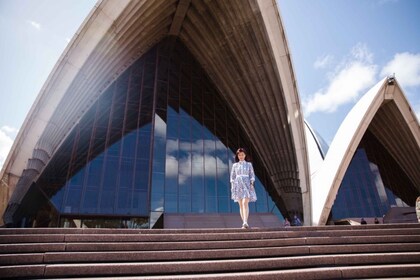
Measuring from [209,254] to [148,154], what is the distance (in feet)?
42.8

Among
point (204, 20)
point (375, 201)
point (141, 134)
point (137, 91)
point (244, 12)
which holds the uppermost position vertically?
point (204, 20)

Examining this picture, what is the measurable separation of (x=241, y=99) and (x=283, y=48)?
610cm

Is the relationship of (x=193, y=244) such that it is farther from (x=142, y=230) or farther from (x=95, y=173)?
(x=95, y=173)

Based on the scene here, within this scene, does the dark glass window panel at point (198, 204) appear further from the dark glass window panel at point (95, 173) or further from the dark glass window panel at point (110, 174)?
→ the dark glass window panel at point (95, 173)

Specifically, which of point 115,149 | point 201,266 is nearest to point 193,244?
point 201,266

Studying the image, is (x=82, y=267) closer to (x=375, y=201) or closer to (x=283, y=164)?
(x=283, y=164)

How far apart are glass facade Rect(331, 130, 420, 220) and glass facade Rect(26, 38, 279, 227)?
857 centimetres

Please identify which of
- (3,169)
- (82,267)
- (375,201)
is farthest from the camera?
(375,201)

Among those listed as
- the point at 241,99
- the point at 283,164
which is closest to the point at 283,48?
the point at 241,99

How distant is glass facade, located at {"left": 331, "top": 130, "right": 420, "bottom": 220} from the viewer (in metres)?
21.9

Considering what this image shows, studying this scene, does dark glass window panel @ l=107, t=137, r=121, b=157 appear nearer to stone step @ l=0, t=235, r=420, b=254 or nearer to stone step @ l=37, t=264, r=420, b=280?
stone step @ l=0, t=235, r=420, b=254

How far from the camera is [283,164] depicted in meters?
18.0

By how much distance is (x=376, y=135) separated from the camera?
23.4 meters

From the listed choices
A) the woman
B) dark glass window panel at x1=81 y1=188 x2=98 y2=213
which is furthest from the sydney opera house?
the woman
